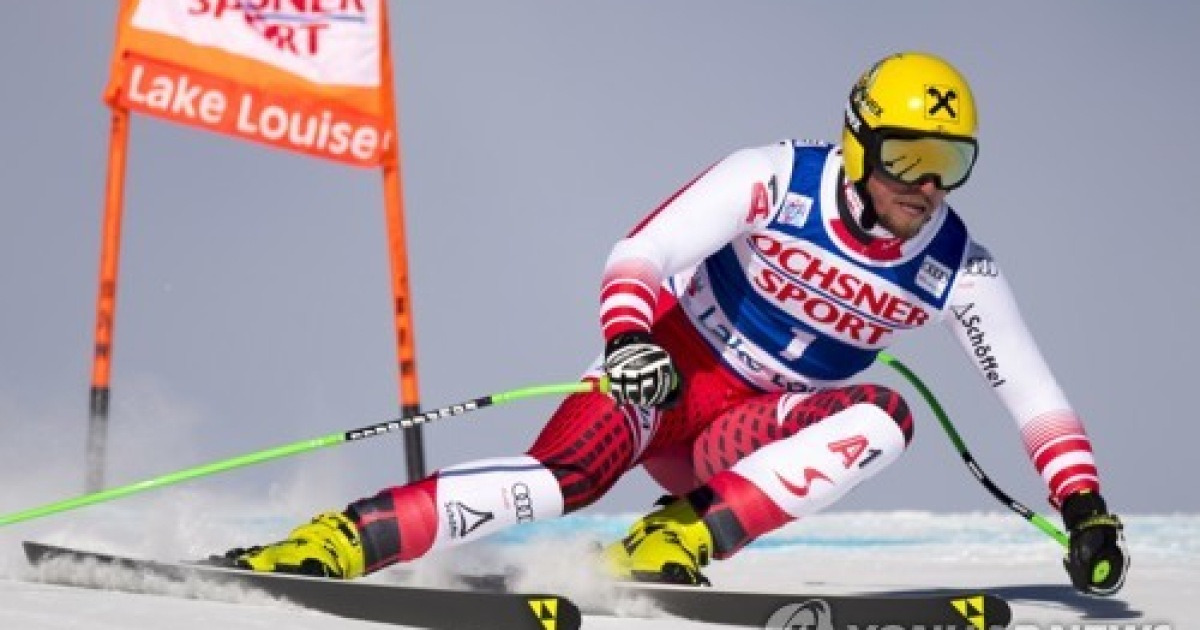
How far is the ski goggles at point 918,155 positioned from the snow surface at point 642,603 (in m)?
1.20

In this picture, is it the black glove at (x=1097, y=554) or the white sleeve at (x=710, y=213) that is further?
the black glove at (x=1097, y=554)

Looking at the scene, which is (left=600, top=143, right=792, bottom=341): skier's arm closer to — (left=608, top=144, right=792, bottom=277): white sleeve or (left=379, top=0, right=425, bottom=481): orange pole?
(left=608, top=144, right=792, bottom=277): white sleeve

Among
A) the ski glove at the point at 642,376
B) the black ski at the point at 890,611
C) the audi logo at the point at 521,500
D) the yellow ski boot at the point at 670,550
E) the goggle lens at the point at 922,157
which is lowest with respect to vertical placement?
the black ski at the point at 890,611

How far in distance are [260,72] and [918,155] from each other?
12.7 ft

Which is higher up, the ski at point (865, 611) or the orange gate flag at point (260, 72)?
the orange gate flag at point (260, 72)

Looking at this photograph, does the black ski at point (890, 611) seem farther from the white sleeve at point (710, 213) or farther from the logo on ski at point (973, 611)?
the white sleeve at point (710, 213)

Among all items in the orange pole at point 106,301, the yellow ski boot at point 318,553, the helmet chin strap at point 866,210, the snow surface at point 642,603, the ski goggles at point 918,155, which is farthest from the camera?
the orange pole at point 106,301

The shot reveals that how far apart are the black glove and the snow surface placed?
12cm

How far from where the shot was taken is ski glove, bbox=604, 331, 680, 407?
4.41m

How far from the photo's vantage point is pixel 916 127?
4719mm

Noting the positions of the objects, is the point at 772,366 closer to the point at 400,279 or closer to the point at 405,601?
the point at 405,601

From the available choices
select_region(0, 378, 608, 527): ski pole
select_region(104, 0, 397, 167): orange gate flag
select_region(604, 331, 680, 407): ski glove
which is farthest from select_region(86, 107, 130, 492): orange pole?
select_region(604, 331, 680, 407): ski glove

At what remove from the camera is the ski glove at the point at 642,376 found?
4.41 m

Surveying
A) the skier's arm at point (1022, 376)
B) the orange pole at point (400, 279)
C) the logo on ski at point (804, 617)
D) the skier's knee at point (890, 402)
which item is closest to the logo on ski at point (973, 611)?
the logo on ski at point (804, 617)
